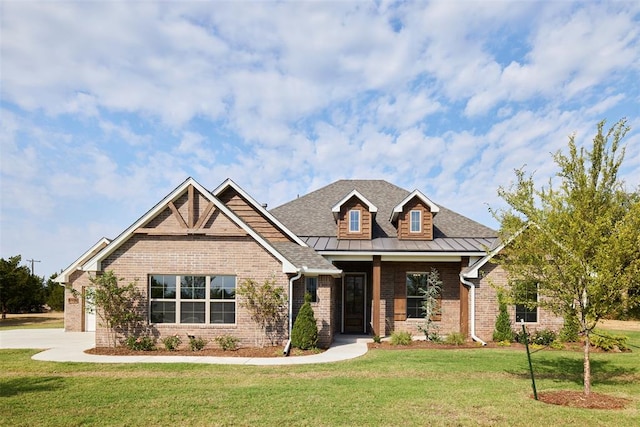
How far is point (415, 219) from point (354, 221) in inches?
104

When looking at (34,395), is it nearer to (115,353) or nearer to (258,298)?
(115,353)

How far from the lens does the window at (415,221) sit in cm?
1983

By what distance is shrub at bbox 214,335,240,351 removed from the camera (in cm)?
1500

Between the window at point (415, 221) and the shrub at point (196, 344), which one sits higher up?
the window at point (415, 221)

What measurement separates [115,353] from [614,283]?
544 inches

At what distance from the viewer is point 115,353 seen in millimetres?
14570

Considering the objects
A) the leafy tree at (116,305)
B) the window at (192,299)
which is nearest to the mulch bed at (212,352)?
the leafy tree at (116,305)

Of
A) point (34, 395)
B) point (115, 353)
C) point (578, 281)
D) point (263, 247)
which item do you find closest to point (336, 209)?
point (263, 247)

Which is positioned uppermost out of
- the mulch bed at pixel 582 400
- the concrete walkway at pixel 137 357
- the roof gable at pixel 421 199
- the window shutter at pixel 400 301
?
the roof gable at pixel 421 199

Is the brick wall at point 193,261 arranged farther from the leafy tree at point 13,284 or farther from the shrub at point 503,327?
the leafy tree at point 13,284

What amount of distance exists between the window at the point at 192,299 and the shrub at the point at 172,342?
563mm

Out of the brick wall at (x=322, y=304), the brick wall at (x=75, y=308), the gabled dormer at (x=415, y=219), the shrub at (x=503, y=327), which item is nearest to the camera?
the brick wall at (x=322, y=304)

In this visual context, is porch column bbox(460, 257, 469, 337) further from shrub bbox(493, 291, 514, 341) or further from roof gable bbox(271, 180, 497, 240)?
roof gable bbox(271, 180, 497, 240)

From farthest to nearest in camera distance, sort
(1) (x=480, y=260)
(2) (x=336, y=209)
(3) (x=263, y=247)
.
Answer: (2) (x=336, y=209), (1) (x=480, y=260), (3) (x=263, y=247)
